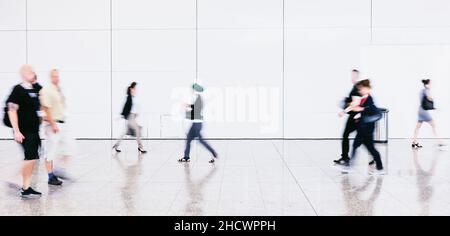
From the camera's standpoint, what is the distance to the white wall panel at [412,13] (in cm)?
1447

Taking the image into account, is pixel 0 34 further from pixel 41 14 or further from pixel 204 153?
pixel 204 153

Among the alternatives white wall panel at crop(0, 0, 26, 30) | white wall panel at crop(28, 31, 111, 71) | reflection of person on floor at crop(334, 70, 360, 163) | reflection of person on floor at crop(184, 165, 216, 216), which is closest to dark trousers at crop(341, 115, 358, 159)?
reflection of person on floor at crop(334, 70, 360, 163)

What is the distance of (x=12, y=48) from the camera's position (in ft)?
49.1

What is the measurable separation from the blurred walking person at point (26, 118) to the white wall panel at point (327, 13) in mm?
10095

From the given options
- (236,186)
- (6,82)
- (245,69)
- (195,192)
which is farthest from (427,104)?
(6,82)

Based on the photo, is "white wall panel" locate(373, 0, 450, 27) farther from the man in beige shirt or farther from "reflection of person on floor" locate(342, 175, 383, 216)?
the man in beige shirt

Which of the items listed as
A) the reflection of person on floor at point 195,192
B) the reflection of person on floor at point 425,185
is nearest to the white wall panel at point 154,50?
the reflection of person on floor at point 195,192

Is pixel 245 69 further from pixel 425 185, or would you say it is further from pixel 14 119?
pixel 14 119

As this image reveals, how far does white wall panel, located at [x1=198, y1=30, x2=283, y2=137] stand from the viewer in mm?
14820

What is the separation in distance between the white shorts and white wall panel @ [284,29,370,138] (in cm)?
896

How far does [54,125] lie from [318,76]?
9736 mm

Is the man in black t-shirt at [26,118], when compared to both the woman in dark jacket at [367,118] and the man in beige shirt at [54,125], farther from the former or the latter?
the woman in dark jacket at [367,118]
